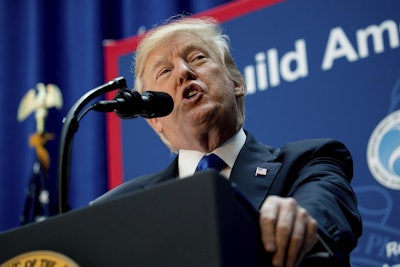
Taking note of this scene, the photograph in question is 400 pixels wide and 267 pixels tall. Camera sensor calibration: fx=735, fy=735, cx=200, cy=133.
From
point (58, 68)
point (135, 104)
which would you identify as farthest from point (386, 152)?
point (58, 68)

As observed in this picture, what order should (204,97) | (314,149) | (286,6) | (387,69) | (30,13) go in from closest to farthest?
1. (314,149)
2. (204,97)
3. (387,69)
4. (286,6)
5. (30,13)

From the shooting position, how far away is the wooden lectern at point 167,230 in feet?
2.36

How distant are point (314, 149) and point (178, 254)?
0.67m

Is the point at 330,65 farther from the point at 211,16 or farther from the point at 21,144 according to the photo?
the point at 21,144

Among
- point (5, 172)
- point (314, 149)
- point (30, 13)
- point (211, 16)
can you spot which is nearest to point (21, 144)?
point (5, 172)

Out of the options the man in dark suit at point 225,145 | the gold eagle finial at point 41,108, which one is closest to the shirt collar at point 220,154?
the man in dark suit at point 225,145

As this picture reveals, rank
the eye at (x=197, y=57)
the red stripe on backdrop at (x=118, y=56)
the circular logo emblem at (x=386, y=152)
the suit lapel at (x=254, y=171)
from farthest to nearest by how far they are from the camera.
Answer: the red stripe on backdrop at (x=118, y=56) < the circular logo emblem at (x=386, y=152) < the eye at (x=197, y=57) < the suit lapel at (x=254, y=171)

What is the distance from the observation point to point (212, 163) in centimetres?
147

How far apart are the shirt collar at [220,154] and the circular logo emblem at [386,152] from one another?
1.26 ft

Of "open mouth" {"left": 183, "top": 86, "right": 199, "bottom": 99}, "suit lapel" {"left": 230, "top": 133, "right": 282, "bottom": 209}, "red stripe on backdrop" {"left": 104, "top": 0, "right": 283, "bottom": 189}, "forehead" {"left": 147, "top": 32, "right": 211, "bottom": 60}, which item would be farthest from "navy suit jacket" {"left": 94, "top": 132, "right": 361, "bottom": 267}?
"red stripe on backdrop" {"left": 104, "top": 0, "right": 283, "bottom": 189}

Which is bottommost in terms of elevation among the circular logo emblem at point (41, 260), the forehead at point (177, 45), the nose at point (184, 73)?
the circular logo emblem at point (41, 260)

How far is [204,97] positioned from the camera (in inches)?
60.6

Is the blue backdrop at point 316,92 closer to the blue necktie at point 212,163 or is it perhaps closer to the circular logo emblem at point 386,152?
the circular logo emblem at point 386,152

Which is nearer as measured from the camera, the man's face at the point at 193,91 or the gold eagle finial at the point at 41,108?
the man's face at the point at 193,91
